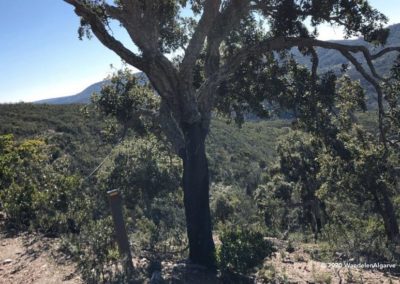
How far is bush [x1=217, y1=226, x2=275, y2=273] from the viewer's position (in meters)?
8.53

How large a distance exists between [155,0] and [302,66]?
4.78 meters

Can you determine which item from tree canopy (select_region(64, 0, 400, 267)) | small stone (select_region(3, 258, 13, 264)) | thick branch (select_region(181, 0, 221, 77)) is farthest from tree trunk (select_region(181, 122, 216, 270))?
small stone (select_region(3, 258, 13, 264))

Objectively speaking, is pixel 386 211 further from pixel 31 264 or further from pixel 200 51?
pixel 31 264

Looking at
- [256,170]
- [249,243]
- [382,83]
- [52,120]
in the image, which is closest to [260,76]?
→ [382,83]

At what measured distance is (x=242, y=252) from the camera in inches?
339

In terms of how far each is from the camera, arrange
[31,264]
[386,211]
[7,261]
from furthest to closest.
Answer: [386,211] → [7,261] → [31,264]

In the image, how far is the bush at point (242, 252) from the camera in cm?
853

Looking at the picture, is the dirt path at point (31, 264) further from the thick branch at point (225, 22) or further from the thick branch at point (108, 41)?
the thick branch at point (225, 22)

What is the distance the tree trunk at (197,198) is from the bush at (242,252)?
0.65 m

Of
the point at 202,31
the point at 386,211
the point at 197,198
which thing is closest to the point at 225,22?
the point at 202,31

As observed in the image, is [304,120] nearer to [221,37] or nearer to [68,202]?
[221,37]

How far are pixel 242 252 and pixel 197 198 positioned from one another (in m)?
1.76

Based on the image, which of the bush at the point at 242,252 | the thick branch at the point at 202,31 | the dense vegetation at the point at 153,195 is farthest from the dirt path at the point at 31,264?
the thick branch at the point at 202,31

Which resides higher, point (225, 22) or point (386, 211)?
point (225, 22)
